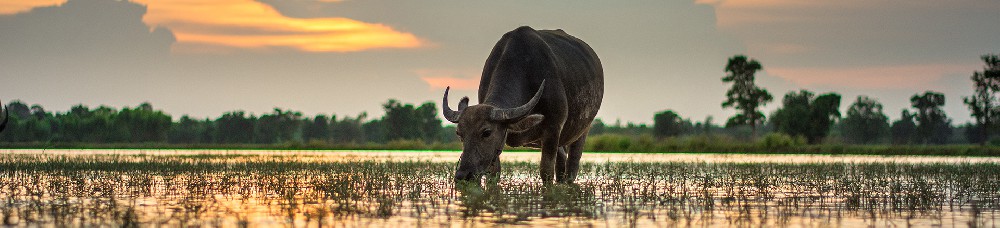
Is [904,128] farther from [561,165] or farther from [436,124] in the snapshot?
[561,165]

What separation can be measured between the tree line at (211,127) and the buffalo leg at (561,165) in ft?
283

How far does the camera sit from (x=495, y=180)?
37.1 feet

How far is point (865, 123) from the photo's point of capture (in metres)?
161

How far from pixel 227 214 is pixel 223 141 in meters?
142

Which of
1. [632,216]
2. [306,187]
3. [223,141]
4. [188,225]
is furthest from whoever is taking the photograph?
[223,141]

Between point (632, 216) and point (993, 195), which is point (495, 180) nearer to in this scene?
point (632, 216)

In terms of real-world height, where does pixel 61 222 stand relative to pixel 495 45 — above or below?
below

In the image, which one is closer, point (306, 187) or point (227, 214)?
point (227, 214)

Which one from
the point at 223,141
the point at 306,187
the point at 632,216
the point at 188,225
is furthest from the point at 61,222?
the point at 223,141

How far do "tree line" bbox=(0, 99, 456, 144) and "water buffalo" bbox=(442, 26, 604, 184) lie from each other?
86432 mm

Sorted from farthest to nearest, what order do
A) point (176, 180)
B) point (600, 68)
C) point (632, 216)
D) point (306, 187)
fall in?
point (600, 68)
point (176, 180)
point (306, 187)
point (632, 216)

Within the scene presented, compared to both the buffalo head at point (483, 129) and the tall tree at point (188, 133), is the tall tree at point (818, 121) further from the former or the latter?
the tall tree at point (188, 133)

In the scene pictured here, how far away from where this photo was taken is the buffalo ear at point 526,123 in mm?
11547

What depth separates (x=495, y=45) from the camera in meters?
13.7
